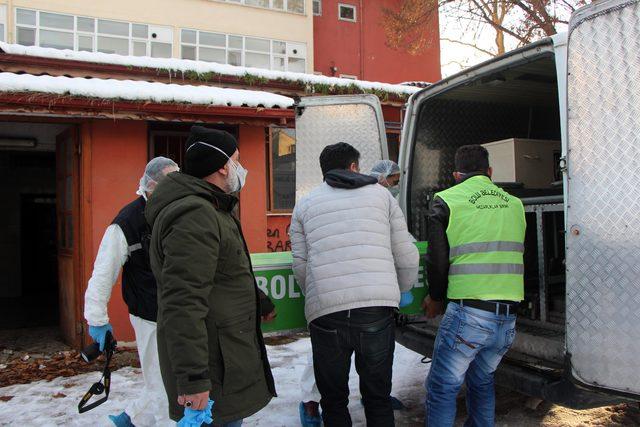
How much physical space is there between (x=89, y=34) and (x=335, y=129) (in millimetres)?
15551

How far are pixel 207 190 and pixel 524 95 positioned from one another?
3775 millimetres

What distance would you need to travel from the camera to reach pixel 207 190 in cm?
215

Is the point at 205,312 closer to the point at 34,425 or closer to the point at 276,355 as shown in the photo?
the point at 34,425

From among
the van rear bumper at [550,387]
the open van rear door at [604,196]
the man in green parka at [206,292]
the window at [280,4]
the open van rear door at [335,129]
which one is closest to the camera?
the man in green parka at [206,292]

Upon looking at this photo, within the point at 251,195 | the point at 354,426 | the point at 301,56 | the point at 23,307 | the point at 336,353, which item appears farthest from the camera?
the point at 301,56

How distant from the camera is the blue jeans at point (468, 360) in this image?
291 cm

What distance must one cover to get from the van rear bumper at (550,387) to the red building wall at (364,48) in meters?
19.8

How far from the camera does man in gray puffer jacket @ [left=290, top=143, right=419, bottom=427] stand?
2.74m

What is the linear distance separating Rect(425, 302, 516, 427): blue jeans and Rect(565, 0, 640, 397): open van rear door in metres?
0.38

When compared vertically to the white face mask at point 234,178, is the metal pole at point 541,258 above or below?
below

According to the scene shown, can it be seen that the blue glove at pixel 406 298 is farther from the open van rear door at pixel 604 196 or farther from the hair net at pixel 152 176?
the hair net at pixel 152 176

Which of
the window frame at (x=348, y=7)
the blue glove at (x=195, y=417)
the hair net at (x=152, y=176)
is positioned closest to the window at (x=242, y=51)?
the window frame at (x=348, y=7)

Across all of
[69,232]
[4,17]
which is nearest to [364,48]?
[4,17]

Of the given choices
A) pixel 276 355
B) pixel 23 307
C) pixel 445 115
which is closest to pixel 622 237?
pixel 445 115
